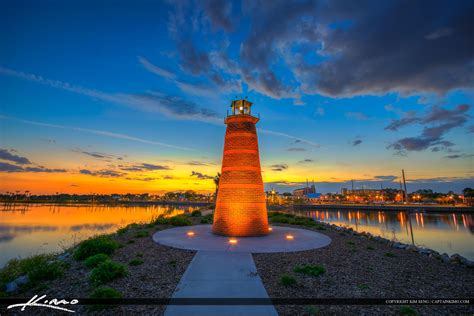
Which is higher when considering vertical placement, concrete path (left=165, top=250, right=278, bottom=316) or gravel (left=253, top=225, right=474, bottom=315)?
concrete path (left=165, top=250, right=278, bottom=316)

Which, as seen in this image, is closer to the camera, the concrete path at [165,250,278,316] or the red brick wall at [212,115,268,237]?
the concrete path at [165,250,278,316]

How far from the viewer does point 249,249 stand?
10.5m

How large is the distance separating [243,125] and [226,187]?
13.4ft

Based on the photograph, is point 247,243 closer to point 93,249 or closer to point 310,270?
point 310,270

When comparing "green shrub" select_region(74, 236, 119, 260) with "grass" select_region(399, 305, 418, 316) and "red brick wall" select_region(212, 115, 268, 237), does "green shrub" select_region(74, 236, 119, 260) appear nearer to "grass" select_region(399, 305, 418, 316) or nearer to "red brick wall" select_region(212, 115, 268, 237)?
"red brick wall" select_region(212, 115, 268, 237)

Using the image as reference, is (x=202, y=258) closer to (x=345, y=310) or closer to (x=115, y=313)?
(x=115, y=313)

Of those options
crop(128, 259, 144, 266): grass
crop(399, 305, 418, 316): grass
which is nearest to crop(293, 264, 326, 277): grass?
crop(399, 305, 418, 316): grass

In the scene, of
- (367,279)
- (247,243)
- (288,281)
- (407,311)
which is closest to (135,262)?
(288,281)

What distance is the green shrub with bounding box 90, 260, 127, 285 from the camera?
661cm

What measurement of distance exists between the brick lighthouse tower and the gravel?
14.3ft

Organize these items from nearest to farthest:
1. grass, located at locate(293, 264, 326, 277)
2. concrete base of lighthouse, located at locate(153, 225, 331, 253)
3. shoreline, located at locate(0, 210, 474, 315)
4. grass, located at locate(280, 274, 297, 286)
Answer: shoreline, located at locate(0, 210, 474, 315), grass, located at locate(280, 274, 297, 286), grass, located at locate(293, 264, 326, 277), concrete base of lighthouse, located at locate(153, 225, 331, 253)

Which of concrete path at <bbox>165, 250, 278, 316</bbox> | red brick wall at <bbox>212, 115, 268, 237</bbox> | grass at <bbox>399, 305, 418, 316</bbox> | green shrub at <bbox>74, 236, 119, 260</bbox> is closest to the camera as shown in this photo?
grass at <bbox>399, 305, 418, 316</bbox>

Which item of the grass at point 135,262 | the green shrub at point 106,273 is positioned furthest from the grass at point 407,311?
the grass at point 135,262

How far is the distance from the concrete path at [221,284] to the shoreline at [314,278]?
1.01ft
